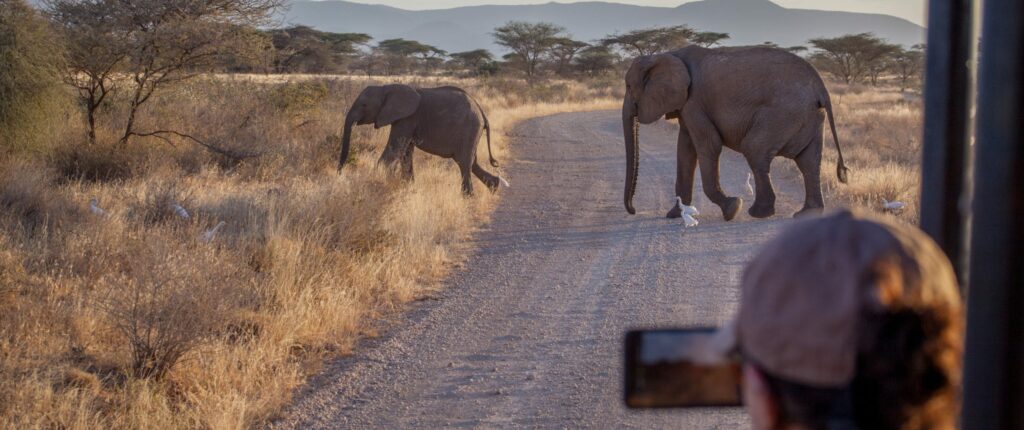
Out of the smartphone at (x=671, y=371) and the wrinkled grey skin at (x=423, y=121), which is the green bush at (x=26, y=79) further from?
the smartphone at (x=671, y=371)

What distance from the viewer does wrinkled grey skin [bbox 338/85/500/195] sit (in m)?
13.0

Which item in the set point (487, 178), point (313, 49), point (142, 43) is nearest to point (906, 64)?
point (313, 49)

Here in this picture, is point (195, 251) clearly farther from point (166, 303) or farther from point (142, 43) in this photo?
point (142, 43)

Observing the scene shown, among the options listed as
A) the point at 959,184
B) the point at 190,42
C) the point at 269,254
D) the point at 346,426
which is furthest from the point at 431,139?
the point at 959,184

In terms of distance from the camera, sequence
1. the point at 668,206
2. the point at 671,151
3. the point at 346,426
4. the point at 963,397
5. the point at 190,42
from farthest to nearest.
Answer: the point at 671,151, the point at 190,42, the point at 668,206, the point at 346,426, the point at 963,397

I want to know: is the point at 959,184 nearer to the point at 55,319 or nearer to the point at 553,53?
the point at 55,319

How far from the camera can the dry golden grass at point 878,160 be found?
1088 cm

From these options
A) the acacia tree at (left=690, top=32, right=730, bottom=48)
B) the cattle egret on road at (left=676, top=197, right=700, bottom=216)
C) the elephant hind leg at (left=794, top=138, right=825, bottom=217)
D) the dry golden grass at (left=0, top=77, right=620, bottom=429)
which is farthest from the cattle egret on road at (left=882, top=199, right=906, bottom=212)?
the acacia tree at (left=690, top=32, right=730, bottom=48)

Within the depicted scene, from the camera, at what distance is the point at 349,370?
547 cm

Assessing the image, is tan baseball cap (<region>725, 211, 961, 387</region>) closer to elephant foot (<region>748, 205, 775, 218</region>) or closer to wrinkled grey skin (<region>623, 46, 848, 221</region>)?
wrinkled grey skin (<region>623, 46, 848, 221</region>)

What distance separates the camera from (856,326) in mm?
998

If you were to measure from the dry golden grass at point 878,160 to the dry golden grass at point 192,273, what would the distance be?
3495 millimetres

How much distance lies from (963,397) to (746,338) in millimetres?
386

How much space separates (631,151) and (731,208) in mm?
1297
